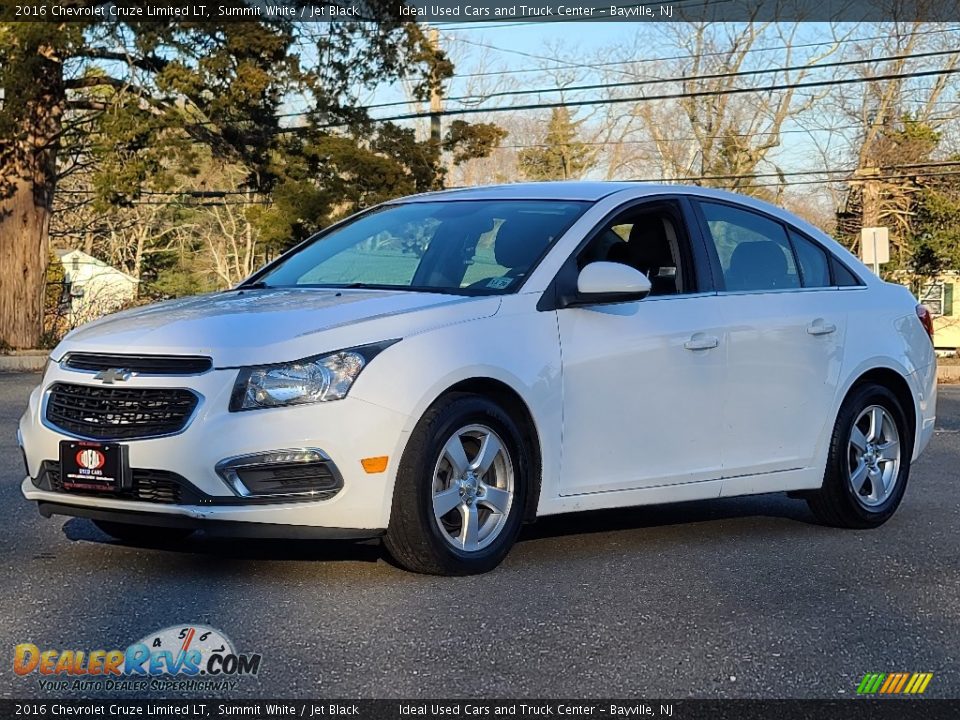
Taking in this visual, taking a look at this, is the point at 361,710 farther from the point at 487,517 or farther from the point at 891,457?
the point at 891,457

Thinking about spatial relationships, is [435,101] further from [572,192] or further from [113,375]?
[113,375]

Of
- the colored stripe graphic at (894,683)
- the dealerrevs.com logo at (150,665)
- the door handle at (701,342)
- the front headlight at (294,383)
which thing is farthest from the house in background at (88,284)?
the colored stripe graphic at (894,683)

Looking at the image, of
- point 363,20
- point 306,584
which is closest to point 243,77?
point 363,20

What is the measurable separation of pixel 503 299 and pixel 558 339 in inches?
12.0

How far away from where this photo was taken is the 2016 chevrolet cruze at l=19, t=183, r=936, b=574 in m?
5.49

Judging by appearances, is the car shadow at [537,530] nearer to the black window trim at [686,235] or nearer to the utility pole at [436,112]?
the black window trim at [686,235]

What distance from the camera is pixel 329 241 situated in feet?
24.5

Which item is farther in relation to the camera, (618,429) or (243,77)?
(243,77)

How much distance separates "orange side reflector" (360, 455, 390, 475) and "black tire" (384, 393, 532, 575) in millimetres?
85

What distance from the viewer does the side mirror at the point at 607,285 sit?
6293 millimetres

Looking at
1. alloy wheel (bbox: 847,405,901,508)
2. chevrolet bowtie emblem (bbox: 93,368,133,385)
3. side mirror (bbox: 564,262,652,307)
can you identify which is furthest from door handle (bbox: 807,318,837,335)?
chevrolet bowtie emblem (bbox: 93,368,133,385)

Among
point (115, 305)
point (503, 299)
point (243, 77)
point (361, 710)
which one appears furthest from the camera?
point (115, 305)

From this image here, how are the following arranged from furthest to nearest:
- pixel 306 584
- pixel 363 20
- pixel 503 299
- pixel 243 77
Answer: pixel 363 20
pixel 243 77
pixel 503 299
pixel 306 584

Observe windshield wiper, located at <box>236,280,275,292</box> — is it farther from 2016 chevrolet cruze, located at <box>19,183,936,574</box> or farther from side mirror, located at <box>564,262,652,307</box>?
side mirror, located at <box>564,262,652,307</box>
